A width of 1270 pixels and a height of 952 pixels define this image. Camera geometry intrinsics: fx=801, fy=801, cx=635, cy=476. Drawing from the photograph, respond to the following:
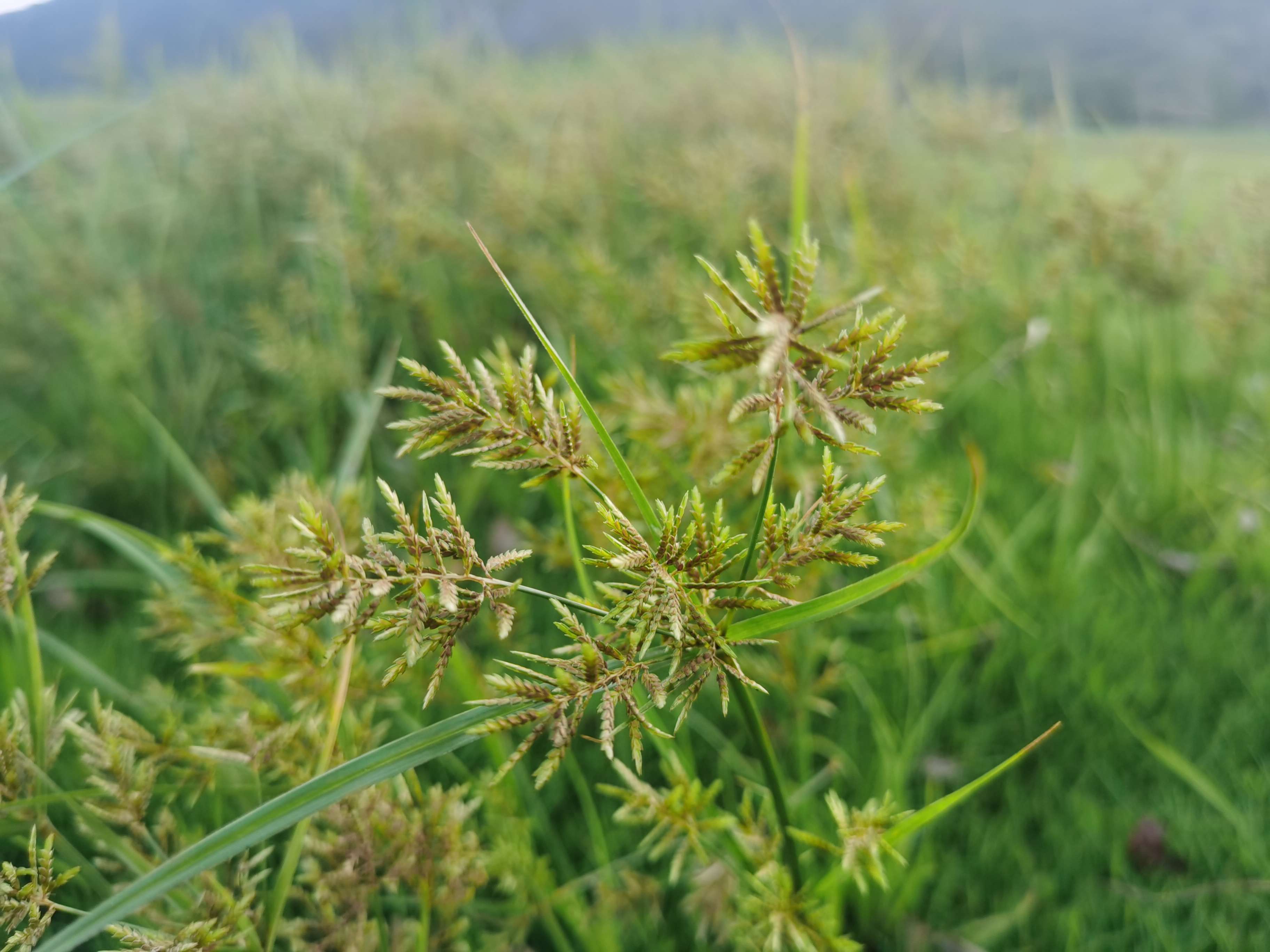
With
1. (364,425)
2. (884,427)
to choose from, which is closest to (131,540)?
(364,425)

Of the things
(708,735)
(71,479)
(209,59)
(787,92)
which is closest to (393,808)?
(708,735)

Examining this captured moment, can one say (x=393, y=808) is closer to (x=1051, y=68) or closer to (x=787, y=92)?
(x=1051, y=68)

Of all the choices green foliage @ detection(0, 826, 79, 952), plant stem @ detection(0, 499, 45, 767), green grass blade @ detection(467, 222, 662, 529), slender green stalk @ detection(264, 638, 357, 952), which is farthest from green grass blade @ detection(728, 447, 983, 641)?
plant stem @ detection(0, 499, 45, 767)

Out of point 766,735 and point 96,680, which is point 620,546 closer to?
point 766,735

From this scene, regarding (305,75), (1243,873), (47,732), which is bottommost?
(1243,873)

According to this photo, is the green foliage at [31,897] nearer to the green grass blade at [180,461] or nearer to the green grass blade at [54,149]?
the green grass blade at [180,461]

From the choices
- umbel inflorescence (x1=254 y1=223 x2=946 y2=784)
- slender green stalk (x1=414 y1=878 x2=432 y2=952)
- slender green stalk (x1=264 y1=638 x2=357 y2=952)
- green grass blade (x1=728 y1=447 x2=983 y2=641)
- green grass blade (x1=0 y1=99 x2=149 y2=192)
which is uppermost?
green grass blade (x1=0 y1=99 x2=149 y2=192)

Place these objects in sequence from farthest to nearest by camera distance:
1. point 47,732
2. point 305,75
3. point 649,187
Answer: point 305,75
point 649,187
point 47,732

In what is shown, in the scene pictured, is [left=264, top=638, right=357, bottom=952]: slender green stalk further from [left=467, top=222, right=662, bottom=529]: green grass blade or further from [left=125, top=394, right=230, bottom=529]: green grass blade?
[left=125, top=394, right=230, bottom=529]: green grass blade

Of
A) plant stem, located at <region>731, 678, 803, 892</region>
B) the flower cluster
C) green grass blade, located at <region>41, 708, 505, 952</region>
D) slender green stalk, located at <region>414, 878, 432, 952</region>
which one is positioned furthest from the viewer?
slender green stalk, located at <region>414, 878, 432, 952</region>
